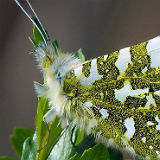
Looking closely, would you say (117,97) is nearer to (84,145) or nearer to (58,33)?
(84,145)

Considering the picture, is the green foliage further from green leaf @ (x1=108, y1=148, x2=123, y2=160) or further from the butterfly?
the butterfly

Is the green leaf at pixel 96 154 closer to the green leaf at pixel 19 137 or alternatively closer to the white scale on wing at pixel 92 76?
the green leaf at pixel 19 137

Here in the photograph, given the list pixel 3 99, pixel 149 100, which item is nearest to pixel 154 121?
pixel 149 100

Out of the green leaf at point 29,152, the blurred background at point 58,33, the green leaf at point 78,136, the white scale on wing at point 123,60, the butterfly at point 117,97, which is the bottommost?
the green leaf at point 29,152

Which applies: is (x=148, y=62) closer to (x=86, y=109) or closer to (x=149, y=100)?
(x=149, y=100)

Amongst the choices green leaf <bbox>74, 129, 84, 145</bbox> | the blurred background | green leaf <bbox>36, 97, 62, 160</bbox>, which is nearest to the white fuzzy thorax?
green leaf <bbox>74, 129, 84, 145</bbox>

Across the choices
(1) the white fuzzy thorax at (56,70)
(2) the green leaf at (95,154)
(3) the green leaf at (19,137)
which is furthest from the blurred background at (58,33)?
(2) the green leaf at (95,154)

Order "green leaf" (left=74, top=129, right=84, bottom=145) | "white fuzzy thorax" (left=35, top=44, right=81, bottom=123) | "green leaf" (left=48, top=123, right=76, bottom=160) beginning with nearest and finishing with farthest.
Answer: "green leaf" (left=48, top=123, right=76, bottom=160)
"green leaf" (left=74, top=129, right=84, bottom=145)
"white fuzzy thorax" (left=35, top=44, right=81, bottom=123)
